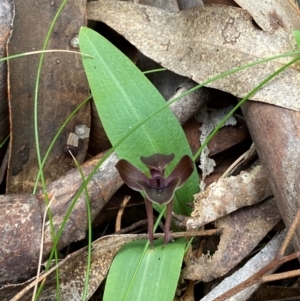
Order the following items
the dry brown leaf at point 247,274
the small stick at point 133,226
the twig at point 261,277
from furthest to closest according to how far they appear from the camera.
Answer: the small stick at point 133,226 → the dry brown leaf at point 247,274 → the twig at point 261,277

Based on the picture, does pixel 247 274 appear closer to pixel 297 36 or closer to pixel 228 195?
pixel 228 195

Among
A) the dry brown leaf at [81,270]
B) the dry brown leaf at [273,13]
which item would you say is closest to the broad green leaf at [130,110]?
the dry brown leaf at [81,270]

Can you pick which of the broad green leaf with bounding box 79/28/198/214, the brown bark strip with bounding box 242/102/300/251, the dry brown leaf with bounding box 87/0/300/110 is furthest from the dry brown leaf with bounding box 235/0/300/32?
the broad green leaf with bounding box 79/28/198/214

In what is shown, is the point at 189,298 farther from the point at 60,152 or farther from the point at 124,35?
the point at 124,35

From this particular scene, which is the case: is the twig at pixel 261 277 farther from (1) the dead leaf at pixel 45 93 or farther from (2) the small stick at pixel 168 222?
(1) the dead leaf at pixel 45 93

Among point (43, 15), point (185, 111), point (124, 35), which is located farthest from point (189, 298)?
point (43, 15)

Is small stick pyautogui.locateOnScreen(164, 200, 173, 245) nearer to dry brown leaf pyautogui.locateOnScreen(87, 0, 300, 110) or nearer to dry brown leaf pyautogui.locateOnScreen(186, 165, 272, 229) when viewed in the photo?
dry brown leaf pyautogui.locateOnScreen(186, 165, 272, 229)
